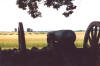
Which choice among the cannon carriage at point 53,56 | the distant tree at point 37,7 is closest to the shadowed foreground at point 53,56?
the cannon carriage at point 53,56

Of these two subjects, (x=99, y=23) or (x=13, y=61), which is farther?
(x=99, y=23)

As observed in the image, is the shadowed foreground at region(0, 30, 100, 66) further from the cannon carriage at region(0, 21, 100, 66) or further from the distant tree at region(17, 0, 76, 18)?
the distant tree at region(17, 0, 76, 18)

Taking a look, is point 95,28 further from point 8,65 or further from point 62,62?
point 8,65

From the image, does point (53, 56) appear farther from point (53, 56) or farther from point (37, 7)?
point (37, 7)

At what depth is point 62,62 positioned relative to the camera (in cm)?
870

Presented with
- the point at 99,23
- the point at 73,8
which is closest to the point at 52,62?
the point at 99,23

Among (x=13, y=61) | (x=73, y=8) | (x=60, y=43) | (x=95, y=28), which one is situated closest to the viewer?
(x=13, y=61)

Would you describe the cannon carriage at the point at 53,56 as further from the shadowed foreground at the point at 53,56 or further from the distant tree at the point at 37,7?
the distant tree at the point at 37,7

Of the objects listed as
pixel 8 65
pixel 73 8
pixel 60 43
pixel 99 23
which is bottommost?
pixel 8 65

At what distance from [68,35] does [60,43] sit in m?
0.74

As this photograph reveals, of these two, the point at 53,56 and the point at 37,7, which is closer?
the point at 53,56

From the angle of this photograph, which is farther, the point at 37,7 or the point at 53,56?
the point at 37,7

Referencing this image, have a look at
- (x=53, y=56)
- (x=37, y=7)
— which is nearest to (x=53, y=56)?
(x=53, y=56)

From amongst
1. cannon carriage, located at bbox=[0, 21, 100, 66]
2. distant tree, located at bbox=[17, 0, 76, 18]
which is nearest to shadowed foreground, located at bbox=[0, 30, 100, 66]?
cannon carriage, located at bbox=[0, 21, 100, 66]
